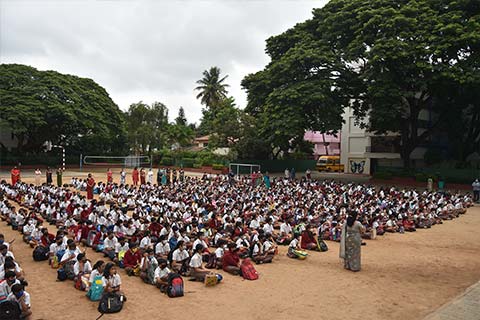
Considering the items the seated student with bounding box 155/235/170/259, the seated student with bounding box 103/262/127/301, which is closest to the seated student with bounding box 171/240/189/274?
the seated student with bounding box 155/235/170/259

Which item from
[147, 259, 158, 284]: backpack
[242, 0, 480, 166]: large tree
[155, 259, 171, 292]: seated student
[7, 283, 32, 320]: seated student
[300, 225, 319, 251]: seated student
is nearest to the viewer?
[7, 283, 32, 320]: seated student

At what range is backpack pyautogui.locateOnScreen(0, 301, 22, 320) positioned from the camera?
19.7 ft

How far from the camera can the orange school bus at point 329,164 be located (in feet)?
158

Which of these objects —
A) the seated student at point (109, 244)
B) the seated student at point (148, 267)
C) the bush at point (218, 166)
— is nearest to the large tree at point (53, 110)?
the bush at point (218, 166)

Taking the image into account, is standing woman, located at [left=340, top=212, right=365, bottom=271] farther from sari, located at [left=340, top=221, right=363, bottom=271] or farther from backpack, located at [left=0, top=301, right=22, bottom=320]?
backpack, located at [left=0, top=301, right=22, bottom=320]

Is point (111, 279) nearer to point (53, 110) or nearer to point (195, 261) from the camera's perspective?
point (195, 261)

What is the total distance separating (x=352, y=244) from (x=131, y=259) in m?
5.52

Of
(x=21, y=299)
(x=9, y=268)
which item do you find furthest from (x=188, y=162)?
(x=21, y=299)

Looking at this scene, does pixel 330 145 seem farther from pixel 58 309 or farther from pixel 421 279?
pixel 58 309

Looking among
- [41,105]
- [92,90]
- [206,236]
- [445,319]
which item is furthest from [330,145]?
[445,319]

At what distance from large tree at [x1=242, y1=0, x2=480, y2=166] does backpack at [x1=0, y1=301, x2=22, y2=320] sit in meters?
23.3

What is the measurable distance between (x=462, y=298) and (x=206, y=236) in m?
7.06

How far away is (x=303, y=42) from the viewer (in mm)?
30625

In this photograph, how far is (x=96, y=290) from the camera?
7301mm
